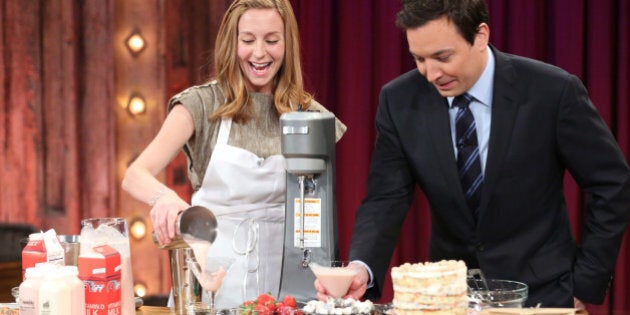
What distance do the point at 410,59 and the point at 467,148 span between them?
229cm

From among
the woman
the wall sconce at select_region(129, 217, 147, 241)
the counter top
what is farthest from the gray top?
the wall sconce at select_region(129, 217, 147, 241)

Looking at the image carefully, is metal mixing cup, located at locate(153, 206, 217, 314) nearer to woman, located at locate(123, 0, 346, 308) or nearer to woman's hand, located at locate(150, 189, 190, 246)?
woman's hand, located at locate(150, 189, 190, 246)

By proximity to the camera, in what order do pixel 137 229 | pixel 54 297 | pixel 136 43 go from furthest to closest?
pixel 137 229, pixel 136 43, pixel 54 297

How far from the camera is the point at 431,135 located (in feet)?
8.33

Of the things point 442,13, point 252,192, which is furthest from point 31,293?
point 442,13

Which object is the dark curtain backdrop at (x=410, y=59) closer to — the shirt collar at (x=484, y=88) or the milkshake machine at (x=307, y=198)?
the shirt collar at (x=484, y=88)

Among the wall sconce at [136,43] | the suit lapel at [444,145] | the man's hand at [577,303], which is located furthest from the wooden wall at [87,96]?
the man's hand at [577,303]

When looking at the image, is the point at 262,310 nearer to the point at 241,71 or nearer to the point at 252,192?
the point at 252,192

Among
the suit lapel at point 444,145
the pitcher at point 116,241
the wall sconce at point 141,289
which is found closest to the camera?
the pitcher at point 116,241

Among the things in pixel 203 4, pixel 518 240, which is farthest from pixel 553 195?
pixel 203 4

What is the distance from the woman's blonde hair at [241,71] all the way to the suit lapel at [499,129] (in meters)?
0.70

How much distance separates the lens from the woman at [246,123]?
2.79 m

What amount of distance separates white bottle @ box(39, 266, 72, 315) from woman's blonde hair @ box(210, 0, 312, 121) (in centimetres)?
99

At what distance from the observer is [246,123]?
2887mm
